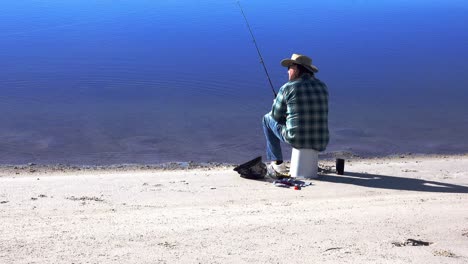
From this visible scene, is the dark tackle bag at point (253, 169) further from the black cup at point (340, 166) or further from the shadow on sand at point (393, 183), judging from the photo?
the black cup at point (340, 166)

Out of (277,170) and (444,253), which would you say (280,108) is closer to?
(277,170)

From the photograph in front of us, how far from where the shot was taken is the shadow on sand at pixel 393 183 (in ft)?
21.8

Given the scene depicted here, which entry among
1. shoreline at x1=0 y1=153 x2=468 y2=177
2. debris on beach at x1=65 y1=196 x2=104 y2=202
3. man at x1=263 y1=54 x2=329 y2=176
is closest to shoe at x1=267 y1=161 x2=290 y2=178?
man at x1=263 y1=54 x2=329 y2=176

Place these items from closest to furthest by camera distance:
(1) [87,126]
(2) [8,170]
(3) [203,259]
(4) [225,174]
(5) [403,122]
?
1. (3) [203,259]
2. (4) [225,174]
3. (2) [8,170]
4. (1) [87,126]
5. (5) [403,122]

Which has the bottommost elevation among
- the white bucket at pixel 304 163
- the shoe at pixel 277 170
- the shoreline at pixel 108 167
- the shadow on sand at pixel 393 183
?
the shoreline at pixel 108 167

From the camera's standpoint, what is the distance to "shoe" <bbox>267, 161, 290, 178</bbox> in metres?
6.87

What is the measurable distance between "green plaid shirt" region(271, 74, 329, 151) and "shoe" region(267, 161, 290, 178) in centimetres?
28

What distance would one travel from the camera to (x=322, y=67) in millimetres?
13742

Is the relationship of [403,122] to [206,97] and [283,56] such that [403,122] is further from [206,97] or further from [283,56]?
[283,56]

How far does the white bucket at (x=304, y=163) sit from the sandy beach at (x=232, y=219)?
198mm

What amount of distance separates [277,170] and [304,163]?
0.34 metres

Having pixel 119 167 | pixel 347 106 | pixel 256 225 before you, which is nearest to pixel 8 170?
pixel 119 167

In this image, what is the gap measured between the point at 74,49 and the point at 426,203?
10.1 metres

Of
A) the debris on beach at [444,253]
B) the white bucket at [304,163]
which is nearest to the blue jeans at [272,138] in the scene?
the white bucket at [304,163]
